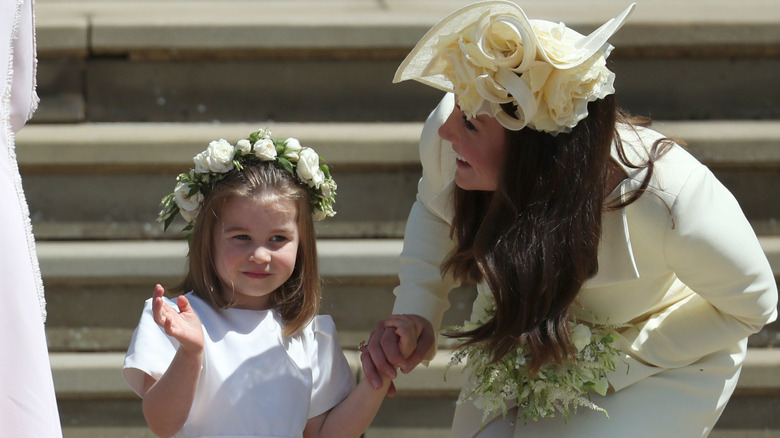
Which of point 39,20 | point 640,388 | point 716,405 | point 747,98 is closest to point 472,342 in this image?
point 640,388

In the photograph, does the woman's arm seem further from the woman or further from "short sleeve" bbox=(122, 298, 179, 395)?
"short sleeve" bbox=(122, 298, 179, 395)

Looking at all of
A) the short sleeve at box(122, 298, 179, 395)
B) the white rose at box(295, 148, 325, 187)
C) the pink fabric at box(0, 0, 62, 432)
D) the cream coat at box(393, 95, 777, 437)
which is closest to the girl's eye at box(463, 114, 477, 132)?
the cream coat at box(393, 95, 777, 437)

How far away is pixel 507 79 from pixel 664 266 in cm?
64

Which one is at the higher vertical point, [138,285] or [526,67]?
[526,67]

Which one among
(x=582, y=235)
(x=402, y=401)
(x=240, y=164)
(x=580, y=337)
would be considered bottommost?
(x=402, y=401)

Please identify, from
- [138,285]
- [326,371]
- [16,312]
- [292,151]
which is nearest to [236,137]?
[138,285]

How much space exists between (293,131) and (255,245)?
1222 millimetres

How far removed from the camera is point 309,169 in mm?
2508

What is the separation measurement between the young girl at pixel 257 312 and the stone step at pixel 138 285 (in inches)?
35.5

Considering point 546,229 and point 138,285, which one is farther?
point 138,285

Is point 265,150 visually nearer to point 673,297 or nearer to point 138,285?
point 673,297

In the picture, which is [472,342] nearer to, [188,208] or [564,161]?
[564,161]

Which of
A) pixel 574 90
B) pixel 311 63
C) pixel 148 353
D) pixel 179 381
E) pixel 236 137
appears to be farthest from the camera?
pixel 311 63

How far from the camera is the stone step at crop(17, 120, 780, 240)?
3535 mm
